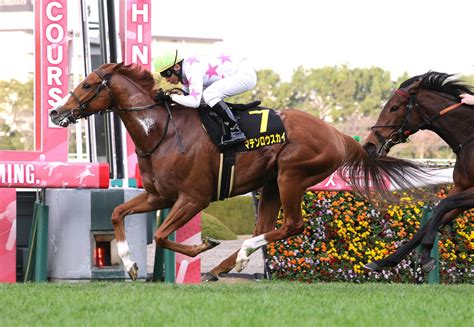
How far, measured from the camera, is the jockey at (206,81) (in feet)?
23.8

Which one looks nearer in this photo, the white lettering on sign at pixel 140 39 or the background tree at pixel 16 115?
the white lettering on sign at pixel 140 39

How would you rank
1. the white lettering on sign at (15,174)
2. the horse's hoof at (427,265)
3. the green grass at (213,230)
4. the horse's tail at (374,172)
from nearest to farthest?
the horse's hoof at (427,265) → the white lettering on sign at (15,174) → the horse's tail at (374,172) → the green grass at (213,230)

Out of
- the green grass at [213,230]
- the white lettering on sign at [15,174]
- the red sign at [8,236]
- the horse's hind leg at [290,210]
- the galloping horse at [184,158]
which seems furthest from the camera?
the green grass at [213,230]

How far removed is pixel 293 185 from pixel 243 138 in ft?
1.85

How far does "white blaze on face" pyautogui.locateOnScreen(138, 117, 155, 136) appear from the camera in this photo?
288 inches

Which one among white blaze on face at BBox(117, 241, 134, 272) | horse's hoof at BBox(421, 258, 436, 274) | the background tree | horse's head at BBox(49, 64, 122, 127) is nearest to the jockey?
horse's head at BBox(49, 64, 122, 127)

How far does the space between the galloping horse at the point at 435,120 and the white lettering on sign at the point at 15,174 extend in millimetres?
2630

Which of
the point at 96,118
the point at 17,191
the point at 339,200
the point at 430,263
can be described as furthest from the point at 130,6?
the point at 430,263

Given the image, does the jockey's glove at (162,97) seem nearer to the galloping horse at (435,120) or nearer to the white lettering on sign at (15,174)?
the white lettering on sign at (15,174)

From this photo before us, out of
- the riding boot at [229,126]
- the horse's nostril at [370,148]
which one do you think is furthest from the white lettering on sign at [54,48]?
the horse's nostril at [370,148]

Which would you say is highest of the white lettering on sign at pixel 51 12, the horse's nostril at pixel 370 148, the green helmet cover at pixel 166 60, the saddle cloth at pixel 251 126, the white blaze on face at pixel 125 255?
the white lettering on sign at pixel 51 12

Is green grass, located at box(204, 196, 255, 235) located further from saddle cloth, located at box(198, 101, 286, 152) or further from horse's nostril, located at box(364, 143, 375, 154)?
saddle cloth, located at box(198, 101, 286, 152)

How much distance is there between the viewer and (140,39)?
9172 mm

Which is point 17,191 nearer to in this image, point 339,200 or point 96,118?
point 96,118
